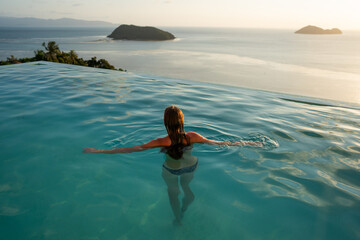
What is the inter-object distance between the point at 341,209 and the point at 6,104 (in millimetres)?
9180

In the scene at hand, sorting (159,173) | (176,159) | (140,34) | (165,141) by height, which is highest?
(140,34)

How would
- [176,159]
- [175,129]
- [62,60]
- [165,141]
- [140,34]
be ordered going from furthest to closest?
[140,34]
[62,60]
[165,141]
[176,159]
[175,129]

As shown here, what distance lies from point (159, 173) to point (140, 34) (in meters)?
96.3

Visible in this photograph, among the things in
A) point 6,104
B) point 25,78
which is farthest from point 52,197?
point 25,78

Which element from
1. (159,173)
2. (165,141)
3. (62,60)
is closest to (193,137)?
(165,141)

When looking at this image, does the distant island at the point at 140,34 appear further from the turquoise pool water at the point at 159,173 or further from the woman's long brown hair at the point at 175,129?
the woman's long brown hair at the point at 175,129

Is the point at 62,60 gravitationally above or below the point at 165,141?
above

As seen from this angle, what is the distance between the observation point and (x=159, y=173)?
14.8 ft

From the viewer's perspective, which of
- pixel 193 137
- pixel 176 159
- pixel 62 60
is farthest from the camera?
pixel 62 60

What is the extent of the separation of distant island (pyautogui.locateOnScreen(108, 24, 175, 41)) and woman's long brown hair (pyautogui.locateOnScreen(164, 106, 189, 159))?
8485cm

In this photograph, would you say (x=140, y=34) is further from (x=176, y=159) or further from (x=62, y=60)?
(x=176, y=159)

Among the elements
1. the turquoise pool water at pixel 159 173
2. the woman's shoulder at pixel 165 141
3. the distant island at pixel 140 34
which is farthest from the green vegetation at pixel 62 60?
the distant island at pixel 140 34

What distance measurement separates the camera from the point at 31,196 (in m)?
3.78

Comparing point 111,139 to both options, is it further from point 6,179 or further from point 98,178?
point 6,179
